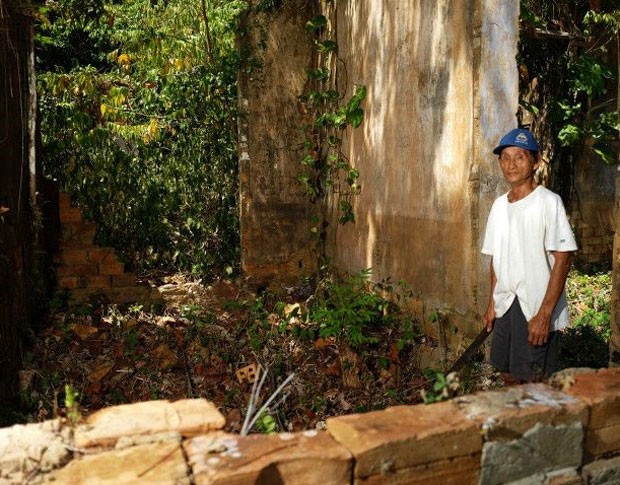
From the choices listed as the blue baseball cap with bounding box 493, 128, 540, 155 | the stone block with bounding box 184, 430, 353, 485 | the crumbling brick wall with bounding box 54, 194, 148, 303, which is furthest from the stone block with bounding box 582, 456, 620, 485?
the crumbling brick wall with bounding box 54, 194, 148, 303

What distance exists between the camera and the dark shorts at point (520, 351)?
9.71ft

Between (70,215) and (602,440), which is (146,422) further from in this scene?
(70,215)

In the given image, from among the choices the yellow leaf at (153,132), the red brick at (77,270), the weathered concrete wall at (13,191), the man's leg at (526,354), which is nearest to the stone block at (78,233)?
the red brick at (77,270)

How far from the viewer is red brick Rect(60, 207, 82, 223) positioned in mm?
5867

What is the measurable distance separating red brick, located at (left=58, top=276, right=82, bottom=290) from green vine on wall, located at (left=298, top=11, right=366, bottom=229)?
108 inches

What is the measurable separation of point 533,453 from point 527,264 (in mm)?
1117

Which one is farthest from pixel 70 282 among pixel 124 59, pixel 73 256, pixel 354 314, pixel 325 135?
pixel 124 59

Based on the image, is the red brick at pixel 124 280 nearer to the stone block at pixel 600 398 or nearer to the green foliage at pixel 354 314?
the green foliage at pixel 354 314

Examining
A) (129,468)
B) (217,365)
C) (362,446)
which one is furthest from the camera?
(217,365)

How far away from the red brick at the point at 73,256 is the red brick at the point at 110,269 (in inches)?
7.2

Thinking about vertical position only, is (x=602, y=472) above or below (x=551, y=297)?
below

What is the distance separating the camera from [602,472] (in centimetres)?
220

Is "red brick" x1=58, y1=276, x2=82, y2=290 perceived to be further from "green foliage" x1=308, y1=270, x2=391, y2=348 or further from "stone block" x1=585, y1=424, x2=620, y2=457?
"stone block" x1=585, y1=424, x2=620, y2=457

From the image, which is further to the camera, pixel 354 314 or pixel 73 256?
pixel 73 256
